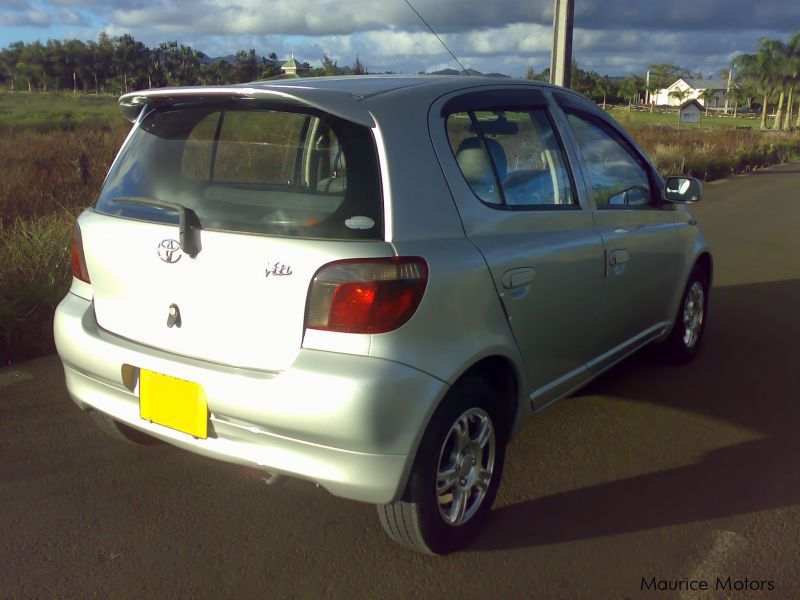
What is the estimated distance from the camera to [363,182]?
2.64 m

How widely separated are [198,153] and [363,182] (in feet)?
2.90

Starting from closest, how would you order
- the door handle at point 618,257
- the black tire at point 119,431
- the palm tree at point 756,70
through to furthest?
the black tire at point 119,431
the door handle at point 618,257
the palm tree at point 756,70

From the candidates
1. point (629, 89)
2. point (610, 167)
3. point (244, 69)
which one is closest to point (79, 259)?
point (610, 167)

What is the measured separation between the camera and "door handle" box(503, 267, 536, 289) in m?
3.00

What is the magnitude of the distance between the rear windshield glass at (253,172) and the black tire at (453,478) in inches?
27.2

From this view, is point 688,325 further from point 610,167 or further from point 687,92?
point 687,92

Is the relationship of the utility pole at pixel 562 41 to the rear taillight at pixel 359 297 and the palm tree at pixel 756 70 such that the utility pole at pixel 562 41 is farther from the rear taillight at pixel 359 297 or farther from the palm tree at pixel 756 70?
the palm tree at pixel 756 70

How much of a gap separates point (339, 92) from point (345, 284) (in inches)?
29.8

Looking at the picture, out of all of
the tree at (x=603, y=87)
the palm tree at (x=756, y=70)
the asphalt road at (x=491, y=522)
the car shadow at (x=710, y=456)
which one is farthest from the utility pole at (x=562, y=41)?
the tree at (x=603, y=87)

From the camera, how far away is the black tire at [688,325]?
5.02 meters

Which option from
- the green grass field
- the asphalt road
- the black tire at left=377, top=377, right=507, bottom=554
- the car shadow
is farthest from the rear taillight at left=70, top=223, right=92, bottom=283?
the green grass field

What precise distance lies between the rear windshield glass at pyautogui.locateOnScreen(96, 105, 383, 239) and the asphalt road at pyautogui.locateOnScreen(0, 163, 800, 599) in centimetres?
122

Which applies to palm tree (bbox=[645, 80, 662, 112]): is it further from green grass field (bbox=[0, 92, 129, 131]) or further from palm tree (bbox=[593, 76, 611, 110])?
green grass field (bbox=[0, 92, 129, 131])

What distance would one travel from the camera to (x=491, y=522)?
321 cm
